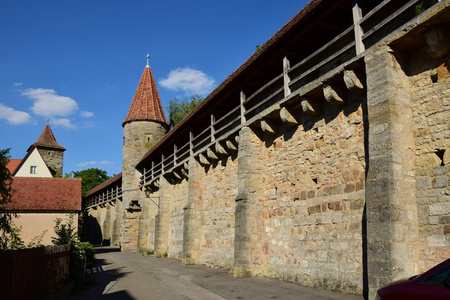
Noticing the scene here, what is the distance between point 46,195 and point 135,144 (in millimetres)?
10107

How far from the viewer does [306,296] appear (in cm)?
784

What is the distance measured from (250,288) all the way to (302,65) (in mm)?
5736

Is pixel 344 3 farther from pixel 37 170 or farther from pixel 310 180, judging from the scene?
pixel 37 170

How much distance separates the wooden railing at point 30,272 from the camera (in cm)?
554

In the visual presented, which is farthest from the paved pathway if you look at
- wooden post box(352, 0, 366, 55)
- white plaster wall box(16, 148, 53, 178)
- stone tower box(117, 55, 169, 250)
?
white plaster wall box(16, 148, 53, 178)

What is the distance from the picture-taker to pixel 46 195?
2005 cm

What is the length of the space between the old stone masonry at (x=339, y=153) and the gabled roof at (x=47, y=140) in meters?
52.3

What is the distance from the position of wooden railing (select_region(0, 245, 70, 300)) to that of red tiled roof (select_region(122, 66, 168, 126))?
21.1 meters

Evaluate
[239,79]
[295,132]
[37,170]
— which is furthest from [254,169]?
[37,170]

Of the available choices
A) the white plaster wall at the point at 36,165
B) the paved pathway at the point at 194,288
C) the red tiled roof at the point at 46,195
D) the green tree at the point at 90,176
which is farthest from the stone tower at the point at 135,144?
the green tree at the point at 90,176

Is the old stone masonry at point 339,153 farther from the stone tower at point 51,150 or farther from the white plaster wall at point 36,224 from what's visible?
the stone tower at point 51,150

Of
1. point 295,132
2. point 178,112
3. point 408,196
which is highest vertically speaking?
point 178,112

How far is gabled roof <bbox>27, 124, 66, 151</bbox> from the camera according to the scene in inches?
2381

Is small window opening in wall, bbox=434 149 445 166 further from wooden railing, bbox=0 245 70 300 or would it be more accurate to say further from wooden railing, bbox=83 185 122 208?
wooden railing, bbox=83 185 122 208
